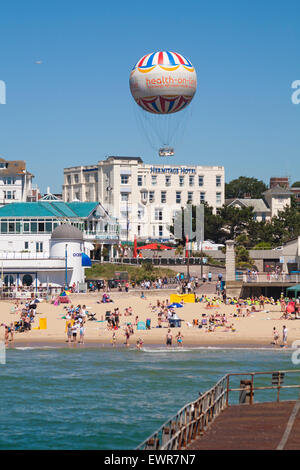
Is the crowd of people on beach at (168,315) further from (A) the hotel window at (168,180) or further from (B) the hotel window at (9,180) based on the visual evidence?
(A) the hotel window at (168,180)

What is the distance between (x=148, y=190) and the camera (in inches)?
4488

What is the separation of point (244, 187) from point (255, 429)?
13226 cm

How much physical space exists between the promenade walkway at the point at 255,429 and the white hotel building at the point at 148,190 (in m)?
88.9

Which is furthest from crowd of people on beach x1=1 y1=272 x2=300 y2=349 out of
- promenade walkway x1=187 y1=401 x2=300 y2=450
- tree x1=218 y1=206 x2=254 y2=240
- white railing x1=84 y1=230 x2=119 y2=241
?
tree x1=218 y1=206 x2=254 y2=240

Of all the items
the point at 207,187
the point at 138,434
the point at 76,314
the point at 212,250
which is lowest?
the point at 138,434

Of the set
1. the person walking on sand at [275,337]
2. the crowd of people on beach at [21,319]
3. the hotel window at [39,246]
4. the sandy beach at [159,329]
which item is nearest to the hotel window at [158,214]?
the hotel window at [39,246]

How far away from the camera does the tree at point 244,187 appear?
149 m

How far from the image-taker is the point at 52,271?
62625 mm

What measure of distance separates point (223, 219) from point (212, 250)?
563 inches

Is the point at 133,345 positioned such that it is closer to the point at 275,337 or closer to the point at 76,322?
the point at 76,322

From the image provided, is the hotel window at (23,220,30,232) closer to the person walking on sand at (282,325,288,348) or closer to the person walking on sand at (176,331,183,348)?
the person walking on sand at (176,331,183,348)
